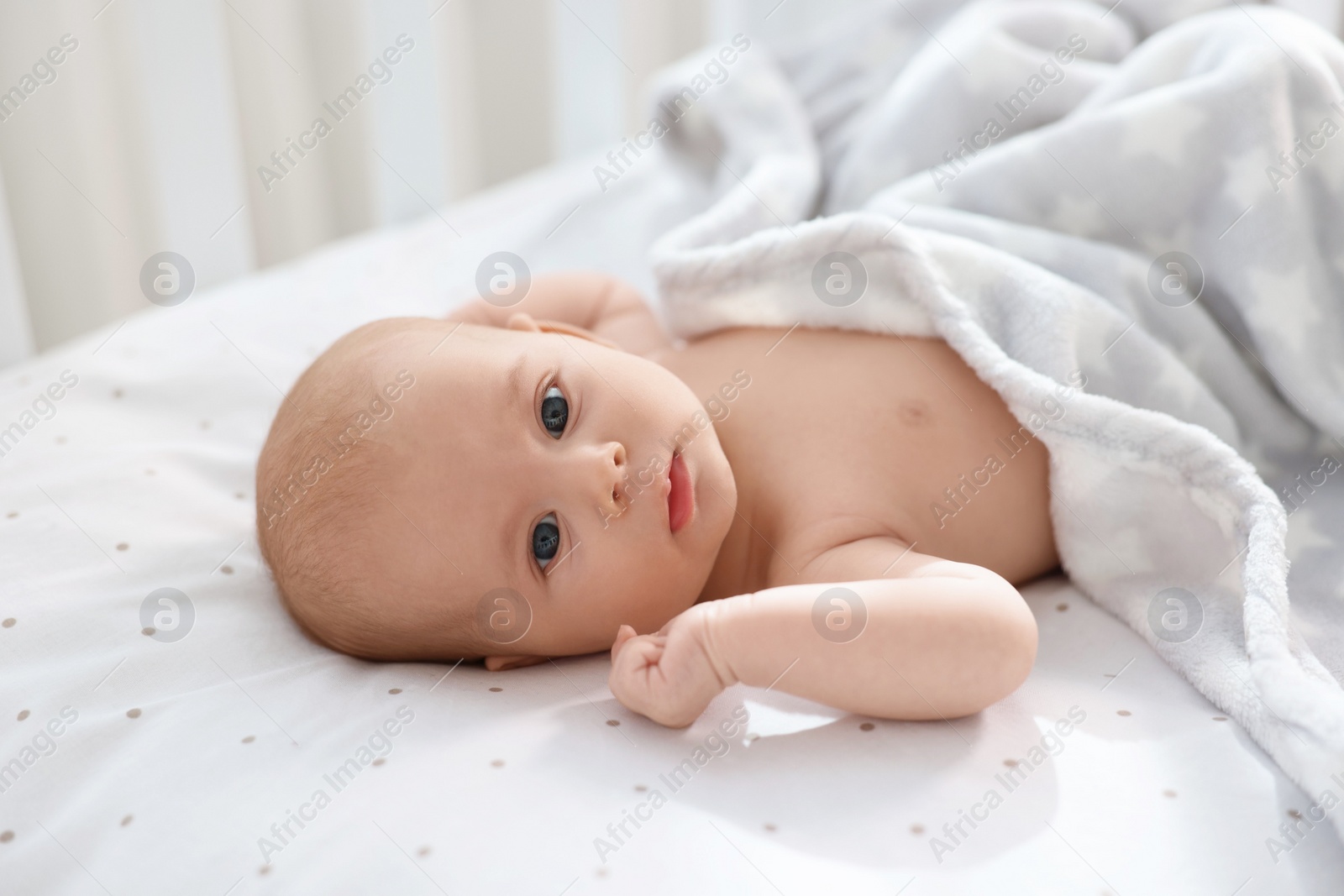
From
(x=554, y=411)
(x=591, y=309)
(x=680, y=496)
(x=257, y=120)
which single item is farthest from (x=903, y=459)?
(x=257, y=120)

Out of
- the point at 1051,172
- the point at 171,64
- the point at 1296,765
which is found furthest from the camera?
the point at 171,64

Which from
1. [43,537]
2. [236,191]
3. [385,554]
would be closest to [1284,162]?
[385,554]

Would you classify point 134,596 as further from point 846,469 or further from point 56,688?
point 846,469

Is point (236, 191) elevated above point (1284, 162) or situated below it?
below

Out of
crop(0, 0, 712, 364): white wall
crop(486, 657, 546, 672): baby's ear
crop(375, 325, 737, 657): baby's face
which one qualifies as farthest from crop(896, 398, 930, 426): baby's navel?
crop(0, 0, 712, 364): white wall

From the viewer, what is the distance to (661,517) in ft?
2.88

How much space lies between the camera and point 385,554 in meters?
0.84

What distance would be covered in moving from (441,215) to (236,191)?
1.05 ft

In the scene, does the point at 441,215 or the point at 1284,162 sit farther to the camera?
the point at 441,215

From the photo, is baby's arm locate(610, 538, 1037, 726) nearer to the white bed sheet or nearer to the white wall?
the white bed sheet

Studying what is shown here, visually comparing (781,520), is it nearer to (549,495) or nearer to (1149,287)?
(549,495)

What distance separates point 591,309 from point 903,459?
0.49m

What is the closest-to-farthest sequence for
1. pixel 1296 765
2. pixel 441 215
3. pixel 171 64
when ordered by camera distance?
pixel 1296 765 < pixel 171 64 < pixel 441 215

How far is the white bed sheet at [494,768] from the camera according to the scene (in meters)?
0.63
